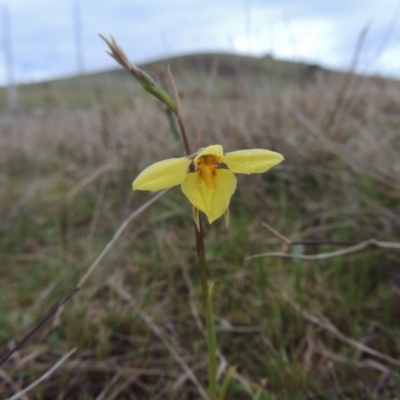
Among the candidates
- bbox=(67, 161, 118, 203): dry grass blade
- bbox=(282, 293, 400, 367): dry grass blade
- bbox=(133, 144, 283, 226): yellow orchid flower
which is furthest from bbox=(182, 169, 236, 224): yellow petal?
bbox=(67, 161, 118, 203): dry grass blade

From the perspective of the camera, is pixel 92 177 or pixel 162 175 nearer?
pixel 162 175

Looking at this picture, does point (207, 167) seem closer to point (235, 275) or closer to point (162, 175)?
point (162, 175)

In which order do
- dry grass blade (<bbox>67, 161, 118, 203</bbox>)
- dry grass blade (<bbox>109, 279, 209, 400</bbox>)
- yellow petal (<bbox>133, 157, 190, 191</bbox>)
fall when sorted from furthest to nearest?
dry grass blade (<bbox>67, 161, 118, 203</bbox>)
dry grass blade (<bbox>109, 279, 209, 400</bbox>)
yellow petal (<bbox>133, 157, 190, 191</bbox>)

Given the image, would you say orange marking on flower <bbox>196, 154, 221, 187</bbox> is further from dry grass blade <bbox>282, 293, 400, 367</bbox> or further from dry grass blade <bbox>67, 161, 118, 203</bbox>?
dry grass blade <bbox>67, 161, 118, 203</bbox>

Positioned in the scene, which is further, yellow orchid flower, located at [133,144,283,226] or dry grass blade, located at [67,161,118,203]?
dry grass blade, located at [67,161,118,203]

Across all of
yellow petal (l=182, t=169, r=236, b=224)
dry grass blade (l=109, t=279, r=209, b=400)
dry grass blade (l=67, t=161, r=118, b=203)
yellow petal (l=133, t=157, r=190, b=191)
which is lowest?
dry grass blade (l=109, t=279, r=209, b=400)

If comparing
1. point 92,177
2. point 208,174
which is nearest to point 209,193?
point 208,174

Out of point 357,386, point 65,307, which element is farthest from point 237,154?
point 65,307
